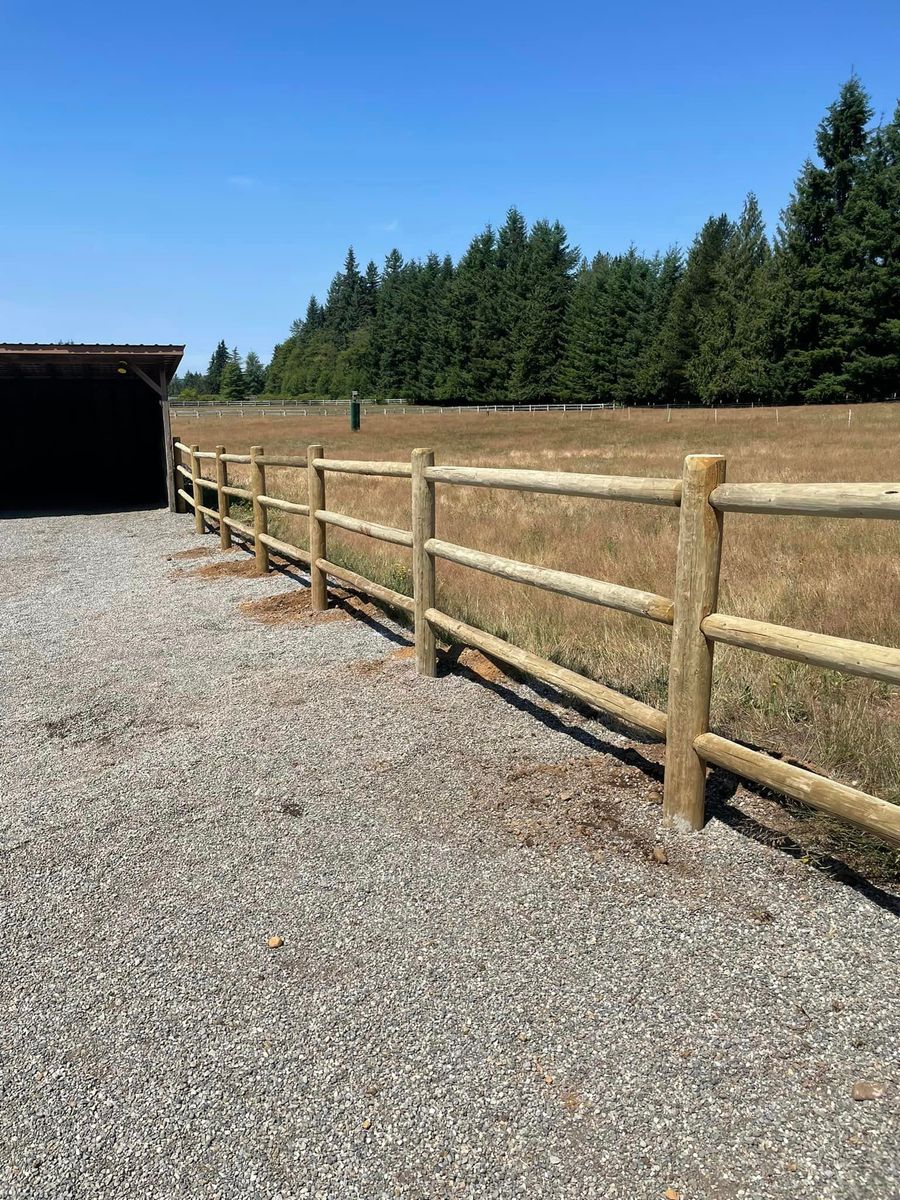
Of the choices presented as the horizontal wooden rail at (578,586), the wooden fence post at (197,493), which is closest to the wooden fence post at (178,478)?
the wooden fence post at (197,493)

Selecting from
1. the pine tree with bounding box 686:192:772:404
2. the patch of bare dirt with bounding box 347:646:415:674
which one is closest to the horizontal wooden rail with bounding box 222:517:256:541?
the patch of bare dirt with bounding box 347:646:415:674

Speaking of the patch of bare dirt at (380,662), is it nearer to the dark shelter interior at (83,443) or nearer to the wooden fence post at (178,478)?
the wooden fence post at (178,478)

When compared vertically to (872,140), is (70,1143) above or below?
below

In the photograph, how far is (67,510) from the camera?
1750 cm

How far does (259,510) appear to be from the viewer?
31.5ft

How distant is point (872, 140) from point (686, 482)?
61620 millimetres

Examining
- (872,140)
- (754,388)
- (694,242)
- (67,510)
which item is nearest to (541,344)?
(694,242)

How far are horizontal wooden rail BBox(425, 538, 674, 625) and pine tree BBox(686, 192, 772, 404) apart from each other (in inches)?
2236

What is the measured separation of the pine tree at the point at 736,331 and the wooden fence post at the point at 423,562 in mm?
56302

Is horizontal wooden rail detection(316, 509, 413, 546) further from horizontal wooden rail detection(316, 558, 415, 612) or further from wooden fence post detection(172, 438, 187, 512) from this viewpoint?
wooden fence post detection(172, 438, 187, 512)

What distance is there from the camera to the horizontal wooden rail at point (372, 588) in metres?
5.98

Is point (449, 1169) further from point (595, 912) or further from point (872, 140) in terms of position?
point (872, 140)

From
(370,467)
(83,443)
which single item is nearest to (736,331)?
(83,443)

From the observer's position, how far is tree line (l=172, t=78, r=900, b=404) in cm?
5066
